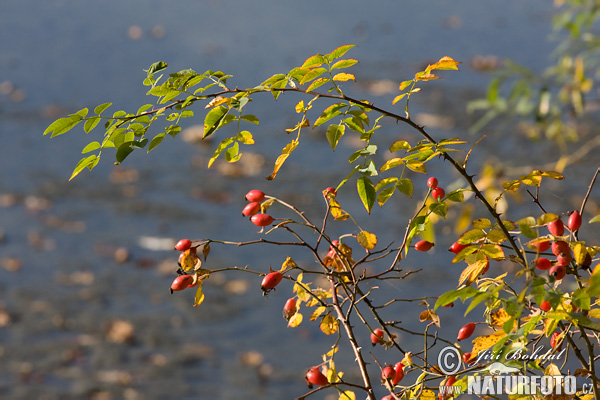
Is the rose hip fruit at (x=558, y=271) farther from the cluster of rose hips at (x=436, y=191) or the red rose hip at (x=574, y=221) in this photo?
the cluster of rose hips at (x=436, y=191)

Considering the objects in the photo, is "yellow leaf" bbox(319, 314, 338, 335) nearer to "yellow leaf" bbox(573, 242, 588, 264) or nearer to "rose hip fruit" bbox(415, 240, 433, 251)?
"rose hip fruit" bbox(415, 240, 433, 251)

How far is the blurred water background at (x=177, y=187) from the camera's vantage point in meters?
3.45

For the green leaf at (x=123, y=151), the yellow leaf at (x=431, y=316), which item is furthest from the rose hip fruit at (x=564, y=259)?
the green leaf at (x=123, y=151)

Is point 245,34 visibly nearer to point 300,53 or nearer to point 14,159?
point 300,53

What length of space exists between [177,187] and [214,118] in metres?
4.03

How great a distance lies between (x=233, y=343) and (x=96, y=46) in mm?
4515

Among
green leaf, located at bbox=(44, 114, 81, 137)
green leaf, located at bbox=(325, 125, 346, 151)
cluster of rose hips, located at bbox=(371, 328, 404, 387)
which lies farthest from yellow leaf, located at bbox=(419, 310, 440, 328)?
green leaf, located at bbox=(44, 114, 81, 137)

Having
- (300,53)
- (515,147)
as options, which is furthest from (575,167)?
(300,53)

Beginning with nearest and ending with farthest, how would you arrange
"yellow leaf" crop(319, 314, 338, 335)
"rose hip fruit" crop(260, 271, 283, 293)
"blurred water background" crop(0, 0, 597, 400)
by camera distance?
"rose hip fruit" crop(260, 271, 283, 293)
"yellow leaf" crop(319, 314, 338, 335)
"blurred water background" crop(0, 0, 597, 400)

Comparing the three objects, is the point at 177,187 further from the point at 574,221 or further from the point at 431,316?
the point at 574,221

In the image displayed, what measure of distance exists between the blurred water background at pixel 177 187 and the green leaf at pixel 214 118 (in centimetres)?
97

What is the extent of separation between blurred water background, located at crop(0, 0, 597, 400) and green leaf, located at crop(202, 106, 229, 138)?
97cm

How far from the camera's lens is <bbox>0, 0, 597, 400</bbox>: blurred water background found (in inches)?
136

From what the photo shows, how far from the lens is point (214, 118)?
101cm
